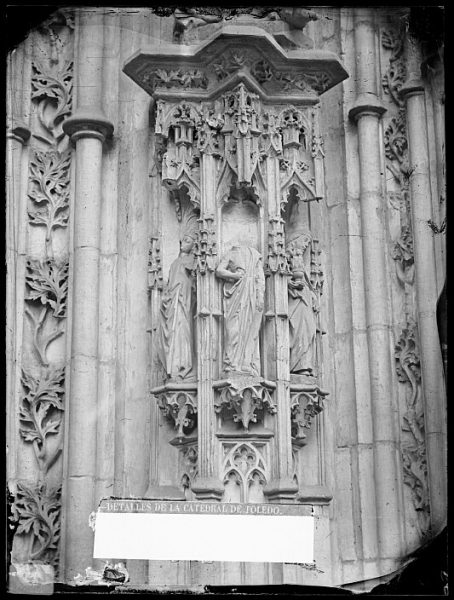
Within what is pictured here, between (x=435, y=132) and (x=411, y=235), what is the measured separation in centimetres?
70

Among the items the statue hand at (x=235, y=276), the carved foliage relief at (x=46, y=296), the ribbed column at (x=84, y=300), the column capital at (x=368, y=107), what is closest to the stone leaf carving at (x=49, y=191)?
the carved foliage relief at (x=46, y=296)

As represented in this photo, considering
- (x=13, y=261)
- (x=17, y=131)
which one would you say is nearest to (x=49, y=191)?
(x=17, y=131)

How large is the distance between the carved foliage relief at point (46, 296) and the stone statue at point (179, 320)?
2.26 ft

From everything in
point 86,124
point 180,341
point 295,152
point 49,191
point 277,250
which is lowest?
point 180,341

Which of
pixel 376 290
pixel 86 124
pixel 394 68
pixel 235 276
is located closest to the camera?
pixel 235 276

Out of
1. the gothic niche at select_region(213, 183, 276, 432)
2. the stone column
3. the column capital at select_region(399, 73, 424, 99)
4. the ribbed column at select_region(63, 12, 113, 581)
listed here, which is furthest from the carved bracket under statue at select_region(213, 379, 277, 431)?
the column capital at select_region(399, 73, 424, 99)

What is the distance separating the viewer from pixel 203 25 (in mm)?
8359

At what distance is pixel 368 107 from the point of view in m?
8.51

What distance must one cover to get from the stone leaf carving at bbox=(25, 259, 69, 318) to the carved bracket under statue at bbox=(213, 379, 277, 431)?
1216 mm

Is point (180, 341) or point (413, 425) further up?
point (180, 341)

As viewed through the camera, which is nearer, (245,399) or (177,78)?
(245,399)

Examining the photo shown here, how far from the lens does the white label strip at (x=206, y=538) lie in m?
7.15

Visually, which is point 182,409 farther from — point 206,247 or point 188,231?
point 188,231

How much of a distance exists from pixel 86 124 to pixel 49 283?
3.54 feet
